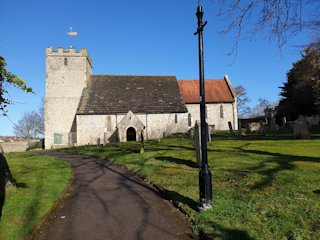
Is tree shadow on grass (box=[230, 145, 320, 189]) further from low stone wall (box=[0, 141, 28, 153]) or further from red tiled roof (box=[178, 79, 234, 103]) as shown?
low stone wall (box=[0, 141, 28, 153])

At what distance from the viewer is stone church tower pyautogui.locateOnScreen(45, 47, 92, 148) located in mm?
29734

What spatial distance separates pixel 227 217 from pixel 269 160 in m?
5.20

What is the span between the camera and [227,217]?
4352mm

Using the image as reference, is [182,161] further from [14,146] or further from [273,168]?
[14,146]

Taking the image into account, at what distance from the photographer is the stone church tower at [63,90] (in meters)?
29.7

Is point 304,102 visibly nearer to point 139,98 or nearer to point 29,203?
point 139,98

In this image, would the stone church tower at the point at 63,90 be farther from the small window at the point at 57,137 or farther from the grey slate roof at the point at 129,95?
the grey slate roof at the point at 129,95

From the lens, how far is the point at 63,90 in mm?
30406

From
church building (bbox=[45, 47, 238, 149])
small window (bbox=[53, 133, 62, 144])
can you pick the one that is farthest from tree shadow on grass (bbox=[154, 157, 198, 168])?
small window (bbox=[53, 133, 62, 144])

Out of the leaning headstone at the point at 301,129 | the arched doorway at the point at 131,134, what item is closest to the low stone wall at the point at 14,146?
the arched doorway at the point at 131,134

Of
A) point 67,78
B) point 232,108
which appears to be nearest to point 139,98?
point 67,78

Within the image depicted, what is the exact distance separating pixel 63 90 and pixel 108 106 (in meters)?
7.94

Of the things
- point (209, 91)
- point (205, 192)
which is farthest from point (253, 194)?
point (209, 91)

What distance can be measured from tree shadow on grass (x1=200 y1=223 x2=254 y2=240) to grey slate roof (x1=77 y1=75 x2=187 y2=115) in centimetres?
2492
